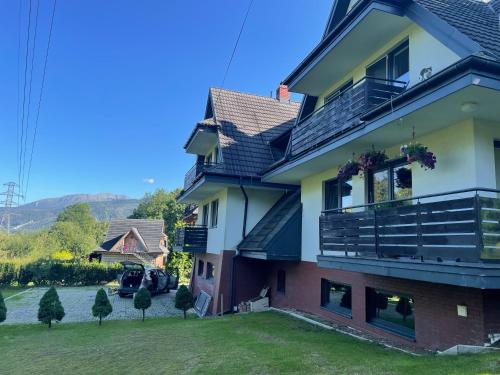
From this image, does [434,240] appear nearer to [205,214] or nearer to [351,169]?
[351,169]

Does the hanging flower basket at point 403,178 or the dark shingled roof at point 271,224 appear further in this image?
the dark shingled roof at point 271,224

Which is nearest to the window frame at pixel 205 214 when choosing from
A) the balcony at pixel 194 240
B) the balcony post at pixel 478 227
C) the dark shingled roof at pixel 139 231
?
the balcony at pixel 194 240

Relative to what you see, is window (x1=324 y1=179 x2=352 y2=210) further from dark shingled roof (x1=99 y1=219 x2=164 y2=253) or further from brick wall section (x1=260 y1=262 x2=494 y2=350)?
dark shingled roof (x1=99 y1=219 x2=164 y2=253)

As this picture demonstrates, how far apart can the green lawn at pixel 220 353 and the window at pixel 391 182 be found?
3.44 m

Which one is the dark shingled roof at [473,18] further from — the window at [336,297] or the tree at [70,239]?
the tree at [70,239]

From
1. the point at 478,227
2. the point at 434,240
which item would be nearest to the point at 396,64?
the point at 434,240

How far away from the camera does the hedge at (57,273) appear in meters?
27.3

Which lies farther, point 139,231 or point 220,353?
point 139,231

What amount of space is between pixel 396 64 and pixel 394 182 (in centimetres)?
318

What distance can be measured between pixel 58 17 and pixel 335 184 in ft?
36.9

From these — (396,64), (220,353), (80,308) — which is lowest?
(80,308)

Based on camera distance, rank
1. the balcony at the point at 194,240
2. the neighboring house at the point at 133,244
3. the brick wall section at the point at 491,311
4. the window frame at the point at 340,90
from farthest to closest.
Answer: the neighboring house at the point at 133,244 < the balcony at the point at 194,240 < the window frame at the point at 340,90 < the brick wall section at the point at 491,311

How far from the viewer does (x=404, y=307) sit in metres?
7.98

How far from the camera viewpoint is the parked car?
70.2 feet
